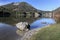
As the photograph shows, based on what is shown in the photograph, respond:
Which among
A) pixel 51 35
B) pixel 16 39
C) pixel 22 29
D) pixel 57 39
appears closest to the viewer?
pixel 57 39

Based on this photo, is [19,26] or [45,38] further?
[19,26]

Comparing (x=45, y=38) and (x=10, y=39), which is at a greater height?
(x=45, y=38)

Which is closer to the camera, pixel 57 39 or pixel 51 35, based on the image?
pixel 57 39

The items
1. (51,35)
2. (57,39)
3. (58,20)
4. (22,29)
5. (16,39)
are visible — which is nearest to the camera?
(57,39)

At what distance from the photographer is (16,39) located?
25.3 m

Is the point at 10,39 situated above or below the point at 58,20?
below

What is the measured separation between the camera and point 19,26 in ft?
118

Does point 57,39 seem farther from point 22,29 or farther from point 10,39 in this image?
point 22,29

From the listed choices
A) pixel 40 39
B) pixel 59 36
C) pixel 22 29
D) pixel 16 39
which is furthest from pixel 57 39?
pixel 22 29

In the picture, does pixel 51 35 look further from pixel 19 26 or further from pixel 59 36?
pixel 19 26

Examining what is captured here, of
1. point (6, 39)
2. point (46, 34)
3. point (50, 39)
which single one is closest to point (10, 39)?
point (6, 39)

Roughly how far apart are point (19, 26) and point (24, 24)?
1.32 metres

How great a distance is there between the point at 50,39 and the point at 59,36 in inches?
40.0

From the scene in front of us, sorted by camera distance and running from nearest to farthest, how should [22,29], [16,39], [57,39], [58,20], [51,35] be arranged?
Answer: 1. [57,39]
2. [51,35]
3. [16,39]
4. [58,20]
5. [22,29]
